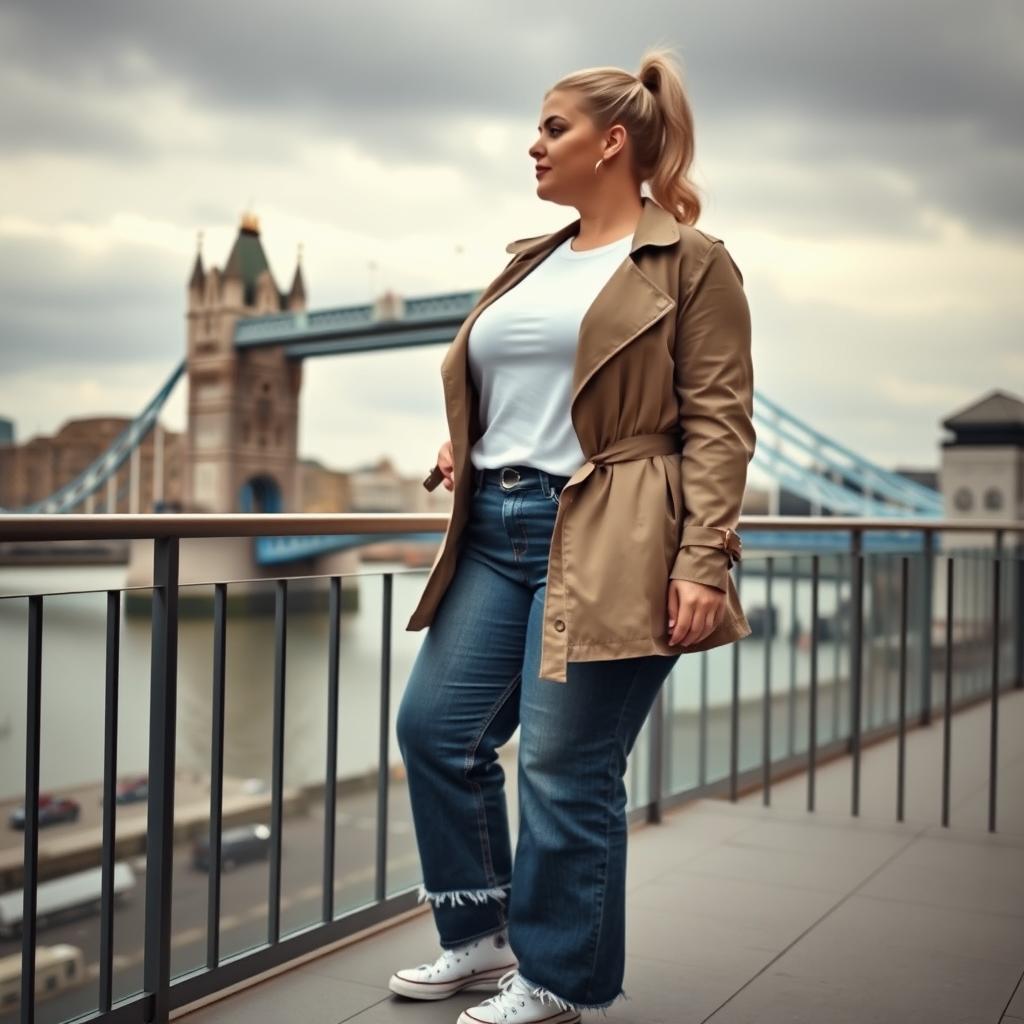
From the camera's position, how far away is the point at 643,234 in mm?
1298

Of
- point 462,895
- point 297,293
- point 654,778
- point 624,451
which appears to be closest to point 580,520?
point 624,451

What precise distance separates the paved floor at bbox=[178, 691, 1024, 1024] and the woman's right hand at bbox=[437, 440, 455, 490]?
0.60 metres

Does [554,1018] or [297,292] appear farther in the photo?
[297,292]

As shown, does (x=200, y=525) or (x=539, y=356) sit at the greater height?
(x=539, y=356)

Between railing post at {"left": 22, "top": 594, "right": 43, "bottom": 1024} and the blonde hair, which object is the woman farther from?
railing post at {"left": 22, "top": 594, "right": 43, "bottom": 1024}

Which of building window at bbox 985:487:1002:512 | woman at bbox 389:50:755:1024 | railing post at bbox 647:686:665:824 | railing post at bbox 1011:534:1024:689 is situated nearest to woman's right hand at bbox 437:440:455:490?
woman at bbox 389:50:755:1024

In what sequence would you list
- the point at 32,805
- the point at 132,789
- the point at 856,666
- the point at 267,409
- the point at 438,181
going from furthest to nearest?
1. the point at 438,181
2. the point at 267,409
3. the point at 856,666
4. the point at 132,789
5. the point at 32,805

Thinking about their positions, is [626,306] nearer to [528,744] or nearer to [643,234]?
[643,234]

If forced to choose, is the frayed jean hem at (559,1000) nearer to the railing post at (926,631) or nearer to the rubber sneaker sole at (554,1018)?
the rubber sneaker sole at (554,1018)

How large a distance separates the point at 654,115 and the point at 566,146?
0.10m

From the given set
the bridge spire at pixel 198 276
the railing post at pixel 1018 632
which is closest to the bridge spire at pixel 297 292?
the bridge spire at pixel 198 276

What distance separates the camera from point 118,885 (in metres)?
1.40

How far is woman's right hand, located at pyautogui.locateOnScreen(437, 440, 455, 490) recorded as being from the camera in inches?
57.9

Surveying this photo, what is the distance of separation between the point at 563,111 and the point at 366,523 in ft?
2.00
